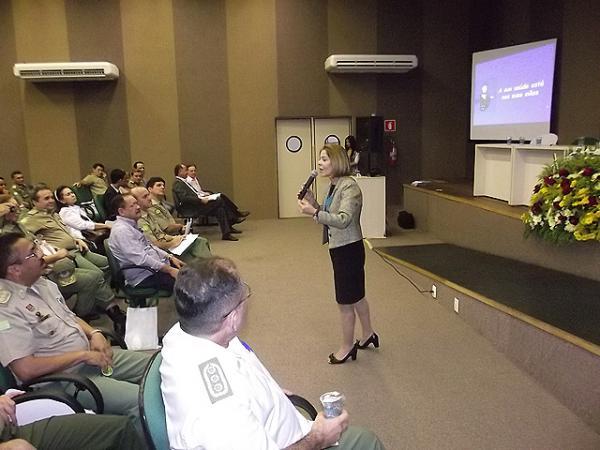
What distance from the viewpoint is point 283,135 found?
31.8 ft

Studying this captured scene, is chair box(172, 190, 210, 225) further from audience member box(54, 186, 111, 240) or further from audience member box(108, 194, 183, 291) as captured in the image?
audience member box(108, 194, 183, 291)

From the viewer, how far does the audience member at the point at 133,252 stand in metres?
3.69

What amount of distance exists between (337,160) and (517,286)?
1.84 meters

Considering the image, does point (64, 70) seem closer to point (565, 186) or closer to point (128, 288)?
point (128, 288)

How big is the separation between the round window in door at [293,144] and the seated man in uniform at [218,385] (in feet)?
27.2

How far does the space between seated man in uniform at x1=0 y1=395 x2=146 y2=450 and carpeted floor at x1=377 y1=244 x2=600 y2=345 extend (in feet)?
7.85

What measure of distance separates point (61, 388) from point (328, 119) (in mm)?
8149

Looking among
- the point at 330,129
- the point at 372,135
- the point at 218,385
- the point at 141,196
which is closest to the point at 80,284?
the point at 141,196

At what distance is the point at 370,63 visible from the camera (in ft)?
29.7

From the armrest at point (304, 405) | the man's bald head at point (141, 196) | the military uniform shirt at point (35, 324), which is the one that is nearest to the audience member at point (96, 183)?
the man's bald head at point (141, 196)

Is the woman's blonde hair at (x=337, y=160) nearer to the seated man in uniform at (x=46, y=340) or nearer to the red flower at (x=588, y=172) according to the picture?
the seated man in uniform at (x=46, y=340)

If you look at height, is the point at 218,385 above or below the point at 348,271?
above

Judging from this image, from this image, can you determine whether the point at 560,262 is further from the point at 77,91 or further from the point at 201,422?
the point at 77,91

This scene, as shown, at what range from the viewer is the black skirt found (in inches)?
130
